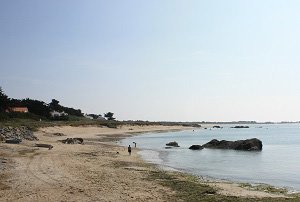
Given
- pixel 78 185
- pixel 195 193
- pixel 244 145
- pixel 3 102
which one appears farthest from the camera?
pixel 3 102

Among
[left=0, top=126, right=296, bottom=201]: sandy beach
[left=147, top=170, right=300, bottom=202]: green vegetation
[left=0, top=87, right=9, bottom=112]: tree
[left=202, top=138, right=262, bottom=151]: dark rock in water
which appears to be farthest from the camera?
[left=0, top=87, right=9, bottom=112]: tree

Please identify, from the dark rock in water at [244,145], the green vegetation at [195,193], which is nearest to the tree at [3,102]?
the dark rock in water at [244,145]

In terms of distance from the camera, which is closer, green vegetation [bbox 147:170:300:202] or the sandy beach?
the sandy beach

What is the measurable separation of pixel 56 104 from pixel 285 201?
5779 inches

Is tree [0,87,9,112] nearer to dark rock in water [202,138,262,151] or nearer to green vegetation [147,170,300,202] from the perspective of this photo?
dark rock in water [202,138,262,151]

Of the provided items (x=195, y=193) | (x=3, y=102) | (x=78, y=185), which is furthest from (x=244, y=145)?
(x=3, y=102)

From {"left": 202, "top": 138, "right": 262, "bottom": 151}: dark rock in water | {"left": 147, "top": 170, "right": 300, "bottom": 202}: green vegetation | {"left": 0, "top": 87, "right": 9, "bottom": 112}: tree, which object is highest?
{"left": 0, "top": 87, "right": 9, "bottom": 112}: tree

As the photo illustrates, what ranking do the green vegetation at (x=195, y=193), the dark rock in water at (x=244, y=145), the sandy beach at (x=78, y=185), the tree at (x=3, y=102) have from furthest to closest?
1. the tree at (x=3, y=102)
2. the dark rock in water at (x=244, y=145)
3. the green vegetation at (x=195, y=193)
4. the sandy beach at (x=78, y=185)

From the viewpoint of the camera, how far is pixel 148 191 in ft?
63.2

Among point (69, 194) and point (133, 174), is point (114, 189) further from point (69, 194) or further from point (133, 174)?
point (133, 174)

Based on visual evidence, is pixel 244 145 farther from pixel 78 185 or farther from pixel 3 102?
pixel 3 102

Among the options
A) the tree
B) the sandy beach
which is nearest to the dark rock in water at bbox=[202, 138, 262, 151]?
the sandy beach

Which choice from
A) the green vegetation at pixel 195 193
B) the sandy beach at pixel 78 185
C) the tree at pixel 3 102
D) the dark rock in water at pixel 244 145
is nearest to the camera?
the sandy beach at pixel 78 185

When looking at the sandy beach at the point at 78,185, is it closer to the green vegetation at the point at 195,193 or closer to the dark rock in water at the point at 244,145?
the green vegetation at the point at 195,193
